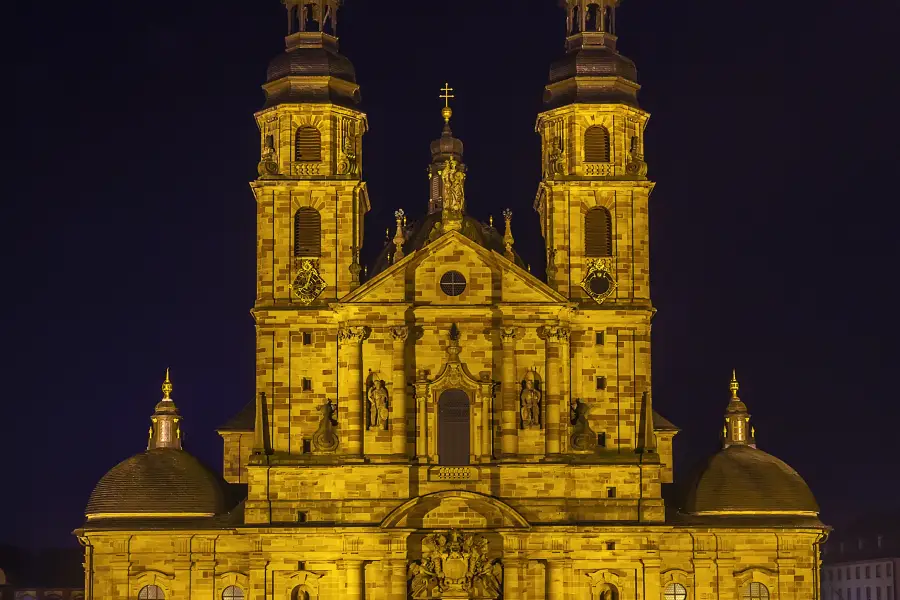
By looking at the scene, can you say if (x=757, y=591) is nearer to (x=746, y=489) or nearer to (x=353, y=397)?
(x=746, y=489)

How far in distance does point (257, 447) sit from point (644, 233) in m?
14.9

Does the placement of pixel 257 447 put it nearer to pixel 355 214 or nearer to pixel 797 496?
pixel 355 214

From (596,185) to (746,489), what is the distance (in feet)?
37.5

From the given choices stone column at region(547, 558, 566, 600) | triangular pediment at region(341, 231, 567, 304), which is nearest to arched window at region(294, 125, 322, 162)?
triangular pediment at region(341, 231, 567, 304)

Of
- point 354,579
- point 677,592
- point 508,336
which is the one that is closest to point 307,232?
point 508,336

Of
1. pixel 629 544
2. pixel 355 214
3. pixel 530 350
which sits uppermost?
pixel 355 214

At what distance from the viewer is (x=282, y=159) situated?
72.9m

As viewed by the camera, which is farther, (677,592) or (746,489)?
(746,489)

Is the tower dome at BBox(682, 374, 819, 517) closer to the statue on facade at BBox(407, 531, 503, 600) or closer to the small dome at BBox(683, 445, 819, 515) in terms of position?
the small dome at BBox(683, 445, 819, 515)

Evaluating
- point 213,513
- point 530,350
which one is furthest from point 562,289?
point 213,513

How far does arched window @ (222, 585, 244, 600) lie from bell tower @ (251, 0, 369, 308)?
9.48 meters

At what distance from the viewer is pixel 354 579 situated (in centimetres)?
6938

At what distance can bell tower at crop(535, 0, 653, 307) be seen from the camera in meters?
72.3

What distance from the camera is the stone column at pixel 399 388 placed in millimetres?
70188
